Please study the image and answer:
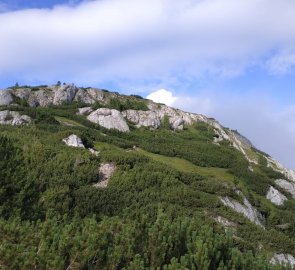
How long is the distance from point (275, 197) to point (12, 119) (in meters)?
50.6

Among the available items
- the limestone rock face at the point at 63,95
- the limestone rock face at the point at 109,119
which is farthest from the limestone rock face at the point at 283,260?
the limestone rock face at the point at 63,95

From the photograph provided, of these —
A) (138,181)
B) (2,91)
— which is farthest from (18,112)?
(138,181)

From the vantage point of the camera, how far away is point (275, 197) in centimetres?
9000

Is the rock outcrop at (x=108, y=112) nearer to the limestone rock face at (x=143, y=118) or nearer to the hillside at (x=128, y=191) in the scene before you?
the limestone rock face at (x=143, y=118)

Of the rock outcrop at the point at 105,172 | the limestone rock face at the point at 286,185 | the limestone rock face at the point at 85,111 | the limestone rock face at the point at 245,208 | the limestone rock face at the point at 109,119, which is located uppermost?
the limestone rock face at the point at 85,111

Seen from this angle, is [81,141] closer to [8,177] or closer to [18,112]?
[18,112]

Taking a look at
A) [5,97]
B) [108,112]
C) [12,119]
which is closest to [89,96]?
[108,112]

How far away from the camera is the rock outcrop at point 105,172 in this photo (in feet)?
209

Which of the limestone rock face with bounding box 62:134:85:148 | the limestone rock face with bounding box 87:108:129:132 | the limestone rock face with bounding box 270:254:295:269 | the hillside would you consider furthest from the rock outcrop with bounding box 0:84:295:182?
the limestone rock face with bounding box 270:254:295:269

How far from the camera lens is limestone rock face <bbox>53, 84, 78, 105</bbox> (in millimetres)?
122000

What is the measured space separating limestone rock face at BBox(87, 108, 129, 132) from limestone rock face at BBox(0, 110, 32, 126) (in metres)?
23.4

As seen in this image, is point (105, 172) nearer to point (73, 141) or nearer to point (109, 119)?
point (73, 141)

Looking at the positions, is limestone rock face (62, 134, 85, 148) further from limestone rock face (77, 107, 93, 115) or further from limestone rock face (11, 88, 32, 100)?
limestone rock face (11, 88, 32, 100)

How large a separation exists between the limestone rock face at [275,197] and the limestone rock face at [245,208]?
16.2 metres
